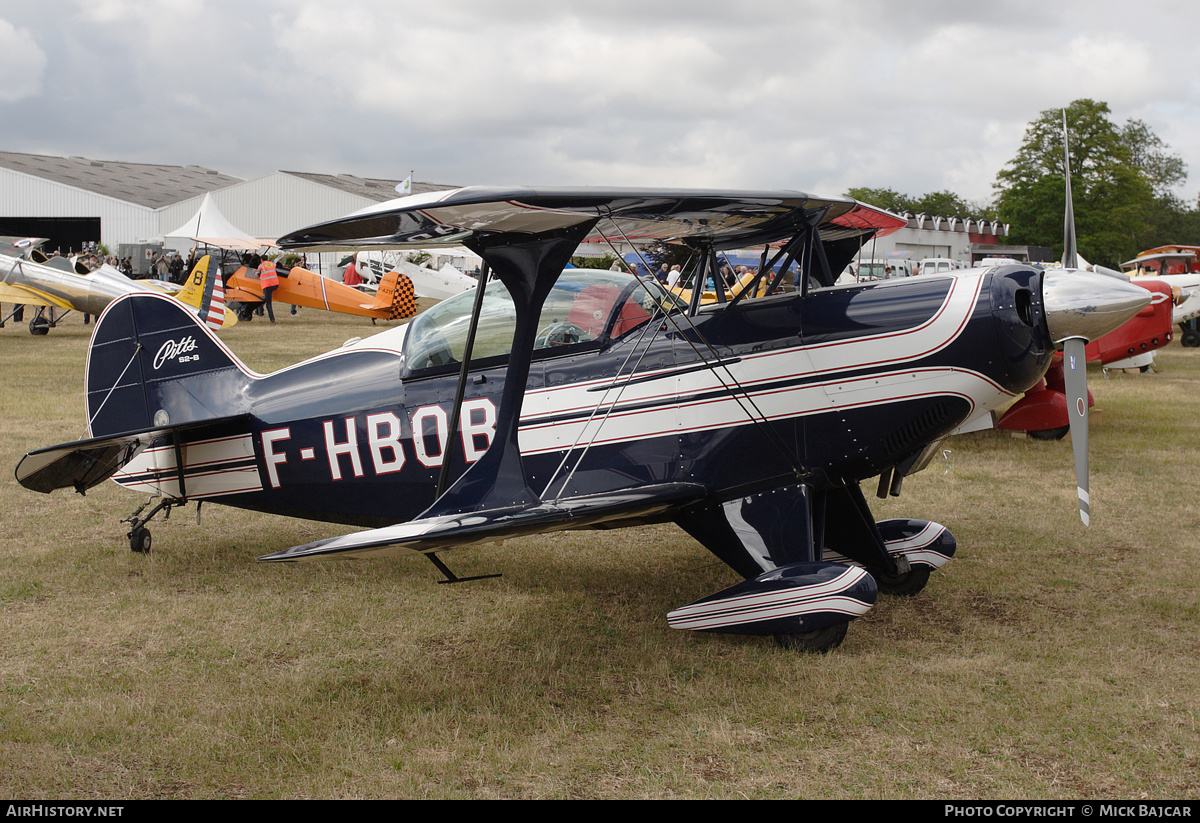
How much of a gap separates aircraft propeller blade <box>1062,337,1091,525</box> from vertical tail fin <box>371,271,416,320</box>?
77.9 ft

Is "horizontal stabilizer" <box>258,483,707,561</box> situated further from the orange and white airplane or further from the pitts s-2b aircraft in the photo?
the orange and white airplane

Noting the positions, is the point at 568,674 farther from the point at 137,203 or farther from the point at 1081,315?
the point at 137,203

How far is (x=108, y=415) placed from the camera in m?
6.56

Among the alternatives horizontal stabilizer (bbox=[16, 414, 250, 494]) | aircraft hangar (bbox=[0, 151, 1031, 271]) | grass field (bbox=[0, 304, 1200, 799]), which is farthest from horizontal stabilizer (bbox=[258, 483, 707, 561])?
aircraft hangar (bbox=[0, 151, 1031, 271])

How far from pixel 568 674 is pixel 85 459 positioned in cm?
316

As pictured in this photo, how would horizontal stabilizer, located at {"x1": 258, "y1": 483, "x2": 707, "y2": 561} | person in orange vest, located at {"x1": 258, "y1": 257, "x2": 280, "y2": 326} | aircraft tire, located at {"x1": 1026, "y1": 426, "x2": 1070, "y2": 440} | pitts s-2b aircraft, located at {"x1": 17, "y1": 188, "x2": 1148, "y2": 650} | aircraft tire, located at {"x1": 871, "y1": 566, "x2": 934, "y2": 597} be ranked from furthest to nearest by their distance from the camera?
1. person in orange vest, located at {"x1": 258, "y1": 257, "x2": 280, "y2": 326}
2. aircraft tire, located at {"x1": 1026, "y1": 426, "x2": 1070, "y2": 440}
3. aircraft tire, located at {"x1": 871, "y1": 566, "x2": 934, "y2": 597}
4. pitts s-2b aircraft, located at {"x1": 17, "y1": 188, "x2": 1148, "y2": 650}
5. horizontal stabilizer, located at {"x1": 258, "y1": 483, "x2": 707, "y2": 561}

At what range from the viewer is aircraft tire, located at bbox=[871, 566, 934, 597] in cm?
586

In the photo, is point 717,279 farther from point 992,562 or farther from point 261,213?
point 261,213

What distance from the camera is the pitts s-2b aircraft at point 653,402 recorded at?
4.55 meters

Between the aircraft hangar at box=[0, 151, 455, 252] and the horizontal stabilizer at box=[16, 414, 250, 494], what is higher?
the aircraft hangar at box=[0, 151, 455, 252]

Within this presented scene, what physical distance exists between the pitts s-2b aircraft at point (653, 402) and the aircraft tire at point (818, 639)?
16 millimetres

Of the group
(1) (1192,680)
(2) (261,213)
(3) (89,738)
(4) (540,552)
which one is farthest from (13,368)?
(2) (261,213)

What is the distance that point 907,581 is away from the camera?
5863mm

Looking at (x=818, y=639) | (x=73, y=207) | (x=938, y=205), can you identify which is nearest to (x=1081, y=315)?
(x=818, y=639)
